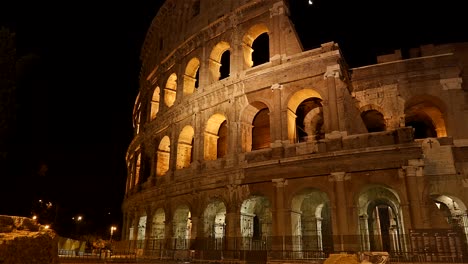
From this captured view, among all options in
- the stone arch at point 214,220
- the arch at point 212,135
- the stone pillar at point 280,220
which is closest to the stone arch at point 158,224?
the stone arch at point 214,220

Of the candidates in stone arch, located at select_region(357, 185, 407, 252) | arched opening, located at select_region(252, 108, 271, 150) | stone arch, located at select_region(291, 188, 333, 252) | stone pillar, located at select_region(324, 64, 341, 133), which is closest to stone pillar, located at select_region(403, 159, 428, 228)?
stone arch, located at select_region(357, 185, 407, 252)

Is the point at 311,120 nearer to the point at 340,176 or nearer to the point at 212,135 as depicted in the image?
the point at 340,176

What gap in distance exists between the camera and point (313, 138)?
1759 centimetres

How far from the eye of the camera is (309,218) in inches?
631

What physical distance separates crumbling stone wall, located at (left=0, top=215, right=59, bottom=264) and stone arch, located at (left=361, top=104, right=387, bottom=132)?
14932mm

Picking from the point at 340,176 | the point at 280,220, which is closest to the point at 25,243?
the point at 280,220

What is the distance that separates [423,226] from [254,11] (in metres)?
12.6

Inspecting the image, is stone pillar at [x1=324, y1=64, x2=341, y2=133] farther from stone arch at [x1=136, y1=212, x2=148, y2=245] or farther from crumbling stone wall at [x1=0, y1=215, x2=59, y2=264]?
stone arch at [x1=136, y1=212, x2=148, y2=245]

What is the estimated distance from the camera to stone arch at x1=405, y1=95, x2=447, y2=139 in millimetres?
16172

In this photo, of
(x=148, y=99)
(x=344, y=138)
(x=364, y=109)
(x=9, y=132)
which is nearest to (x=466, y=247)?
(x=344, y=138)

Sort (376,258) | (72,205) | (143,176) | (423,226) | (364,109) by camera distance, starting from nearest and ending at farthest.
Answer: (376,258), (423,226), (364,109), (143,176), (72,205)

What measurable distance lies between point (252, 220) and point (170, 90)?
1094 cm

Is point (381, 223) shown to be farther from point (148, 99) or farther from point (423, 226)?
point (148, 99)

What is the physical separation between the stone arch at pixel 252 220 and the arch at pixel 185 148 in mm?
4993
